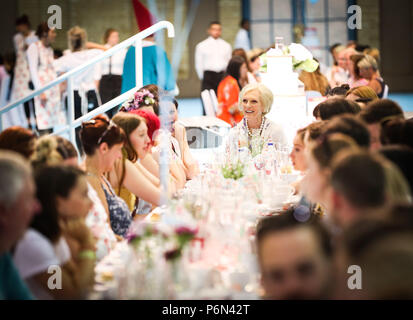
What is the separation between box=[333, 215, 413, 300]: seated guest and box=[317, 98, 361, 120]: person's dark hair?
80.0 inches

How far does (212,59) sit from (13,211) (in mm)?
8839

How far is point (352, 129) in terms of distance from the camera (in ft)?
7.87

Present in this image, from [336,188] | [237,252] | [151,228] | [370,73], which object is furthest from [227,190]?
[370,73]

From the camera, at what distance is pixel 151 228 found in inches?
89.0

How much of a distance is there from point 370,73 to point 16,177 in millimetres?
5670

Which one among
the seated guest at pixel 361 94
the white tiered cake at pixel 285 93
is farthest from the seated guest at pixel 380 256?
the white tiered cake at pixel 285 93

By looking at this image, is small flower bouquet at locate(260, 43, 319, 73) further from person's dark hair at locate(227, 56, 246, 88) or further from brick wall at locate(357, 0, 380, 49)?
brick wall at locate(357, 0, 380, 49)

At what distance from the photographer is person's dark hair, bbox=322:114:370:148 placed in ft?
7.48

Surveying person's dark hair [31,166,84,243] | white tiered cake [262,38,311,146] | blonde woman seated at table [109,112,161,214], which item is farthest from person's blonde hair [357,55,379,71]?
person's dark hair [31,166,84,243]

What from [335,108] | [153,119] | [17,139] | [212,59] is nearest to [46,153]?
[17,139]

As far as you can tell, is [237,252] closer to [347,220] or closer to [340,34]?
[347,220]

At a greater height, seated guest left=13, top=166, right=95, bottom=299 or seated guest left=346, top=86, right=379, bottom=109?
seated guest left=346, top=86, right=379, bottom=109

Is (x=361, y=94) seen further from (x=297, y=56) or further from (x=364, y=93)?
(x=297, y=56)
